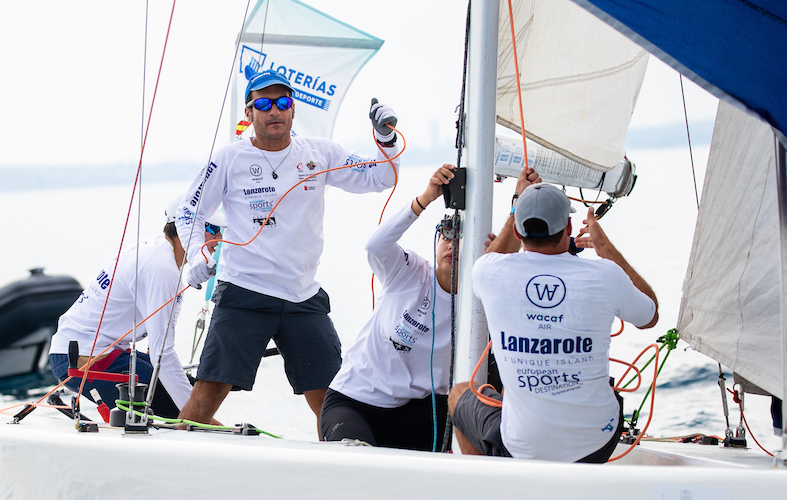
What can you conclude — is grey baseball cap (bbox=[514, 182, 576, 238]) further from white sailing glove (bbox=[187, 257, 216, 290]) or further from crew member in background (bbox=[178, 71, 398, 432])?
white sailing glove (bbox=[187, 257, 216, 290])

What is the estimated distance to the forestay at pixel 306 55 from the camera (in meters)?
5.23

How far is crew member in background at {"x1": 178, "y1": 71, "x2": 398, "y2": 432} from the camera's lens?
2.62 m

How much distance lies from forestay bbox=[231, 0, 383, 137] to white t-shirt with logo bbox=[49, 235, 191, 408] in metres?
2.45

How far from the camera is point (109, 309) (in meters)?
3.05

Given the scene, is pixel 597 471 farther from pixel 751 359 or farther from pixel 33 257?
pixel 33 257

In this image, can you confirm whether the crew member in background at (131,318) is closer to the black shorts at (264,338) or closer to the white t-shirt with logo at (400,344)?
the black shorts at (264,338)

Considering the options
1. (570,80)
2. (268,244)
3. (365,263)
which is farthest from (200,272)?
(365,263)

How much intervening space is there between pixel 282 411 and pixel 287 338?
3.97 m

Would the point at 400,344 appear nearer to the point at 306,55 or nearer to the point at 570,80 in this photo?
the point at 570,80

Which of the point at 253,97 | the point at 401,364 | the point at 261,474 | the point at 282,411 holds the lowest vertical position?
the point at 282,411

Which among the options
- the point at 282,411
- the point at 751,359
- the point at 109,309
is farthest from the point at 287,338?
the point at 282,411

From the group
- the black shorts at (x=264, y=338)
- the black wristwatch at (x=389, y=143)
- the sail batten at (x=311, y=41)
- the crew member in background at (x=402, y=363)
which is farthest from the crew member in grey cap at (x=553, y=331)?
the sail batten at (x=311, y=41)

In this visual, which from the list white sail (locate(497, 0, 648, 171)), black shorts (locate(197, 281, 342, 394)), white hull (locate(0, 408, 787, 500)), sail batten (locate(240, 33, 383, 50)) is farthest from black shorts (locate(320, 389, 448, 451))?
sail batten (locate(240, 33, 383, 50))

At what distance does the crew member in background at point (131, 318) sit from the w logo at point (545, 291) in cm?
148
